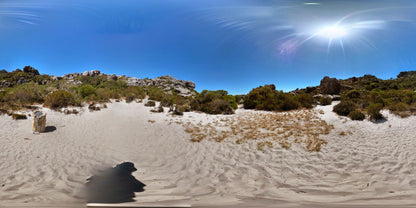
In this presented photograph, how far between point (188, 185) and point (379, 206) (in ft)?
12.5

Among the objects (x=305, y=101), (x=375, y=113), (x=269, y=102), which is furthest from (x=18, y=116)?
(x=305, y=101)

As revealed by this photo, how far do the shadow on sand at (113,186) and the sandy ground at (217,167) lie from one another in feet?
0.59

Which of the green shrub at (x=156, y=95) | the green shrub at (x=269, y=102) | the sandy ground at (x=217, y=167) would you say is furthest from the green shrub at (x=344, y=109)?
the green shrub at (x=156, y=95)

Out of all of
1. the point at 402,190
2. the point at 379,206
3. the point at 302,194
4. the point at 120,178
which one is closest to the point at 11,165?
the point at 120,178

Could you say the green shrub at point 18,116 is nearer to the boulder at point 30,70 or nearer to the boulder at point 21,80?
the boulder at point 21,80

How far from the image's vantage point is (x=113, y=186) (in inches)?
151

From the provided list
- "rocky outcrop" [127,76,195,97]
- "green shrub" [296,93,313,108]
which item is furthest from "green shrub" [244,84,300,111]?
"rocky outcrop" [127,76,195,97]

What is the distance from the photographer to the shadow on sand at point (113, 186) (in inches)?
130

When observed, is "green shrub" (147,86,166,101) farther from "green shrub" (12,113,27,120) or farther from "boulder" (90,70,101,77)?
"boulder" (90,70,101,77)

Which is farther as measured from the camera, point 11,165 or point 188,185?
point 11,165

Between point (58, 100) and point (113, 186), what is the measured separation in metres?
12.4

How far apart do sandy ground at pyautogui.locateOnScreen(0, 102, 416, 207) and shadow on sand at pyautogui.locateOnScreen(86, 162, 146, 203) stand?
179 mm

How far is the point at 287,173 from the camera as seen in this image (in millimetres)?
4453

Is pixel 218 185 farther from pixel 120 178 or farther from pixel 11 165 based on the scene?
pixel 11 165
